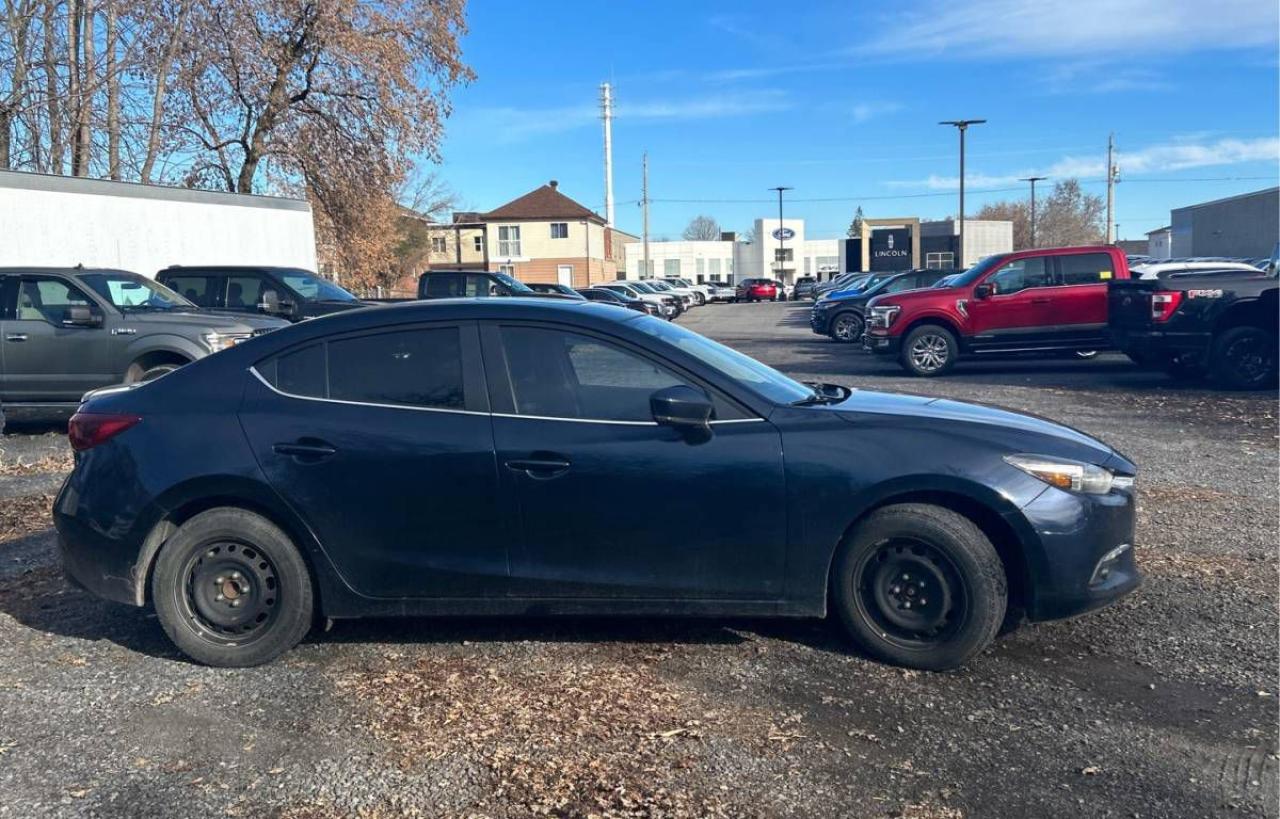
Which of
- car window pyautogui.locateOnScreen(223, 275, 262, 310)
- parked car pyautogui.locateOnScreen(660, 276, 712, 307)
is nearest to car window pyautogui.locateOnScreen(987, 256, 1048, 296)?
car window pyautogui.locateOnScreen(223, 275, 262, 310)

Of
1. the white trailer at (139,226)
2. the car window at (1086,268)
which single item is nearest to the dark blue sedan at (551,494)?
the car window at (1086,268)

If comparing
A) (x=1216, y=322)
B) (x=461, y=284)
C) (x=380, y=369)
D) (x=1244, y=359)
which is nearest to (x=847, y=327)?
(x=461, y=284)

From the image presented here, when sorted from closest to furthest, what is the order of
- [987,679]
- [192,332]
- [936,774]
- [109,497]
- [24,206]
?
[936,774] < [987,679] < [109,497] < [192,332] < [24,206]

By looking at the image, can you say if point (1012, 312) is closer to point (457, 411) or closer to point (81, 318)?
point (81, 318)

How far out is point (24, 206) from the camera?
52.4 feet

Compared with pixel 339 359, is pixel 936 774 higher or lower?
lower

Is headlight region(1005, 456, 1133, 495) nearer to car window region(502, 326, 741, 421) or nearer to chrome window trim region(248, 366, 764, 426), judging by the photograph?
chrome window trim region(248, 366, 764, 426)

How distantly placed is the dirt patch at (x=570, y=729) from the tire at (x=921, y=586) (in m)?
0.71

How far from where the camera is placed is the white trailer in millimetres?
16062

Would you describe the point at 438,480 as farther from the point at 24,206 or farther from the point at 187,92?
the point at 187,92

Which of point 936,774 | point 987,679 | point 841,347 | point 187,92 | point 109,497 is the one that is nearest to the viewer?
point 936,774

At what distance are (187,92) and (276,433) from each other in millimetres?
26436

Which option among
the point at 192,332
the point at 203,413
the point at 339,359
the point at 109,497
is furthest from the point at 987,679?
the point at 192,332

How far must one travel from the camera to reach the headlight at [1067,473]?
14.3 ft
